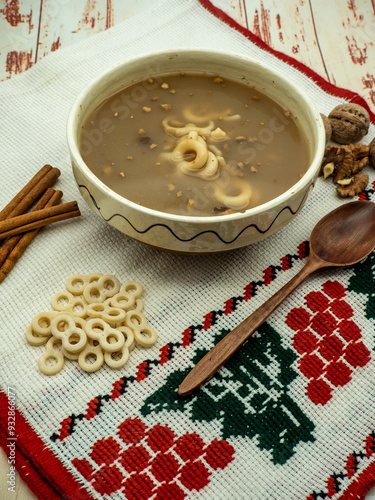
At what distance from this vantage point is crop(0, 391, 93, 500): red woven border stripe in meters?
1.02

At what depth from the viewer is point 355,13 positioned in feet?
6.93

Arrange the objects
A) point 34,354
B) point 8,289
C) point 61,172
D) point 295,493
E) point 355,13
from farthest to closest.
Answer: point 355,13
point 61,172
point 8,289
point 34,354
point 295,493

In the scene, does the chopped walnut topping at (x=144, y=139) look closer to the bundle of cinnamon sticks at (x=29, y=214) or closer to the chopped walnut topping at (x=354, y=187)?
the bundle of cinnamon sticks at (x=29, y=214)

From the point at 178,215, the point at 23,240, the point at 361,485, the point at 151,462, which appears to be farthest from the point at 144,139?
the point at 361,485

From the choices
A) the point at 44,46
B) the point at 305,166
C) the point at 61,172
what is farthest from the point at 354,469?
the point at 44,46

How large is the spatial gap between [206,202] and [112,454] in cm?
56

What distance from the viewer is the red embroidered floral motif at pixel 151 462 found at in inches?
40.6

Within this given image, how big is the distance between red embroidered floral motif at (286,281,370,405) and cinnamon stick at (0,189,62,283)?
0.66 m

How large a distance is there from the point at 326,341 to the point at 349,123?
2.23 feet

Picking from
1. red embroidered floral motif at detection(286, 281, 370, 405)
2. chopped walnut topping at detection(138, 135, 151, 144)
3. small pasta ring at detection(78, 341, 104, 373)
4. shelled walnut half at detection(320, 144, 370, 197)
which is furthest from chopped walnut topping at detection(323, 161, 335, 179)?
small pasta ring at detection(78, 341, 104, 373)

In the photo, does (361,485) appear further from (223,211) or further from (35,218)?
(35,218)

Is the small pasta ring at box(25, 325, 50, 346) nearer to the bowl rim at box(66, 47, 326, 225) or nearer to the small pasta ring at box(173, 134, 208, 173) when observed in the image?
the bowl rim at box(66, 47, 326, 225)

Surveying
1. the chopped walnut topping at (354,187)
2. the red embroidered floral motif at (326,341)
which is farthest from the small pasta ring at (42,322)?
the chopped walnut topping at (354,187)

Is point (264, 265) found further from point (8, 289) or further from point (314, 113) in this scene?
point (8, 289)
